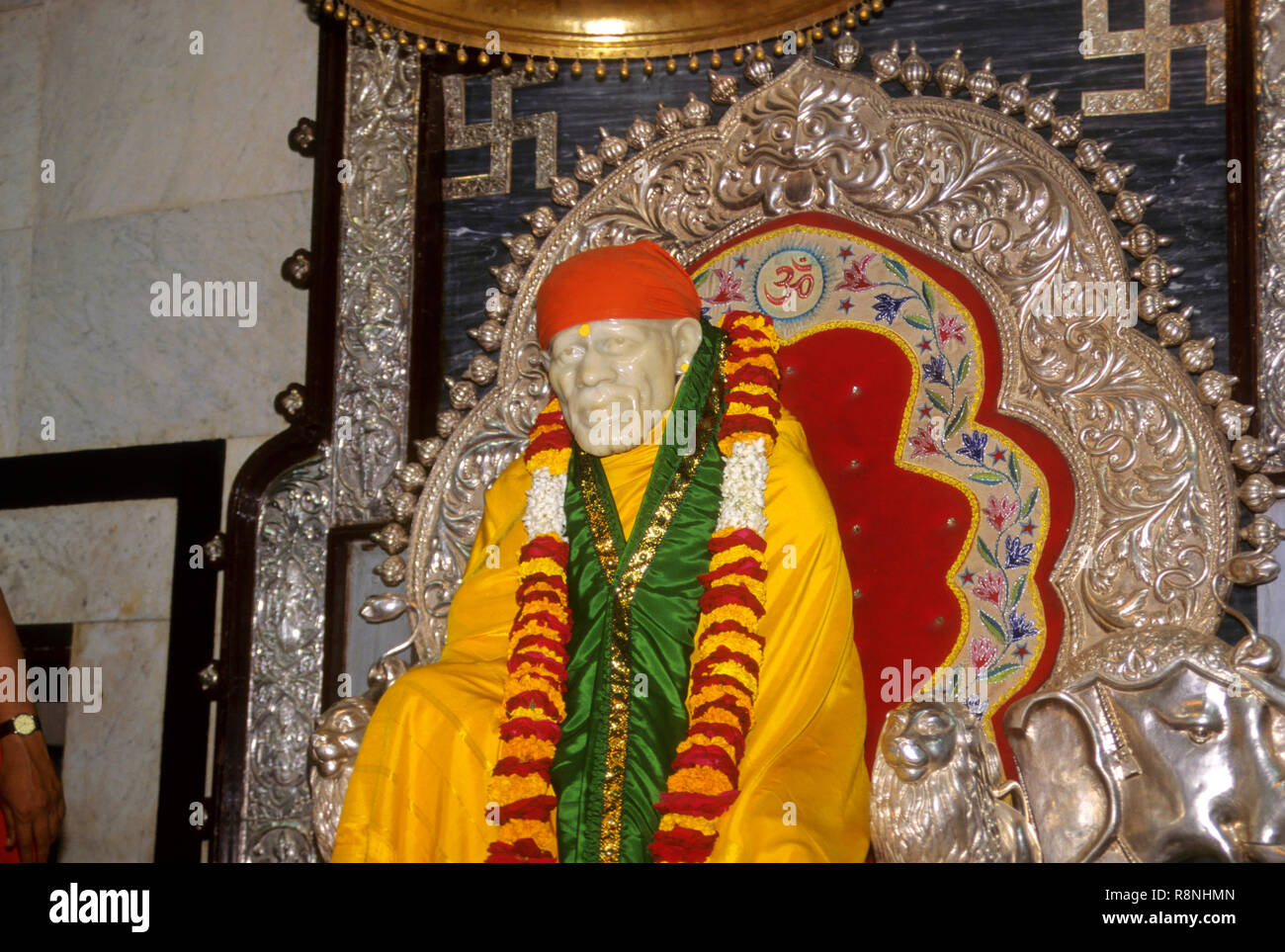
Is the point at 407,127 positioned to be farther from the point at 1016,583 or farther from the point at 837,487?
the point at 1016,583

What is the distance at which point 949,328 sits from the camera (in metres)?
3.97

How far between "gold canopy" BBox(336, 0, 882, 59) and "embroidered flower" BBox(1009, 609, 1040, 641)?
1741 mm

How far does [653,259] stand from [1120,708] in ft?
5.11

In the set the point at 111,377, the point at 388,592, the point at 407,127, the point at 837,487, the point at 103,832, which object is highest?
the point at 407,127

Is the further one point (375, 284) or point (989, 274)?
point (375, 284)

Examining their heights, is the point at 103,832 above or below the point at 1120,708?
below

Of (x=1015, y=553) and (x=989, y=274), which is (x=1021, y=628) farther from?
(x=989, y=274)

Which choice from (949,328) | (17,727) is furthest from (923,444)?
(17,727)

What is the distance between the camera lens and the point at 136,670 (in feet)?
15.9

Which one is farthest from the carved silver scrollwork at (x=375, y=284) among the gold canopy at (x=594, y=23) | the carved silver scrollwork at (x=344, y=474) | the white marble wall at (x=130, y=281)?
the gold canopy at (x=594, y=23)

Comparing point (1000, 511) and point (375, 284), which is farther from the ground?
point (375, 284)

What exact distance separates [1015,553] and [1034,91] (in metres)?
1.30

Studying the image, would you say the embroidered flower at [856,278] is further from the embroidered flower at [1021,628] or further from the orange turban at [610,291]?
the embroidered flower at [1021,628]

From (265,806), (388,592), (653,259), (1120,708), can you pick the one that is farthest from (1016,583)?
(265,806)
